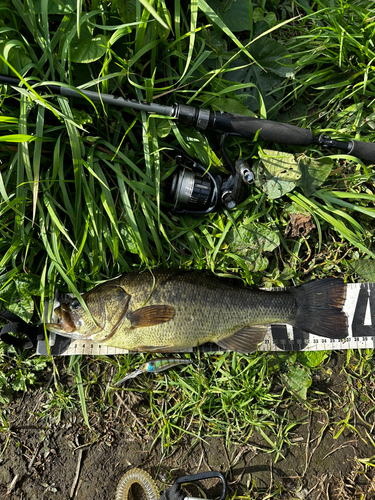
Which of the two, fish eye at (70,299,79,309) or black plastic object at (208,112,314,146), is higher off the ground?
black plastic object at (208,112,314,146)

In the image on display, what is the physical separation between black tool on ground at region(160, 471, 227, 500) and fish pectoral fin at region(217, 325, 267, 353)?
1054 mm

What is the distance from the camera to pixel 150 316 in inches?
101

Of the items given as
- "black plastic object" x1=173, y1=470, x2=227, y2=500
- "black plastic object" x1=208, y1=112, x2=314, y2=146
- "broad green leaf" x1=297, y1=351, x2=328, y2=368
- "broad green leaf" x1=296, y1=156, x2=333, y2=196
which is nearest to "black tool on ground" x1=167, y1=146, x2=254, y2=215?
"black plastic object" x1=208, y1=112, x2=314, y2=146

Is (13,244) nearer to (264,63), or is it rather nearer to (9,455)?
(9,455)

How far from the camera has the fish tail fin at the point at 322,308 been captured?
2.83 meters

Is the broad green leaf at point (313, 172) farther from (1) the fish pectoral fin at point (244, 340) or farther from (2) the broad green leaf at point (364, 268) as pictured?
(1) the fish pectoral fin at point (244, 340)

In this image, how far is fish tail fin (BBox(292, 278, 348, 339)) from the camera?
111 inches

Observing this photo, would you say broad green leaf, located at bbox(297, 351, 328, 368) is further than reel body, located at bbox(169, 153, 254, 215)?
Yes

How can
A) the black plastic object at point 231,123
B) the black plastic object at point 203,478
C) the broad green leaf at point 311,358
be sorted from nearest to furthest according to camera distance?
the black plastic object at point 231,123 < the black plastic object at point 203,478 < the broad green leaf at point 311,358

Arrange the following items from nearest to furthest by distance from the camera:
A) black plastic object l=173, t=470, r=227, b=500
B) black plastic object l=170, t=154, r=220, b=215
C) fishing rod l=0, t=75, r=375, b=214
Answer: fishing rod l=0, t=75, r=375, b=214, black plastic object l=170, t=154, r=220, b=215, black plastic object l=173, t=470, r=227, b=500

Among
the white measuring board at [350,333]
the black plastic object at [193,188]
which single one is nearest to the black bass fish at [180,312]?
the white measuring board at [350,333]

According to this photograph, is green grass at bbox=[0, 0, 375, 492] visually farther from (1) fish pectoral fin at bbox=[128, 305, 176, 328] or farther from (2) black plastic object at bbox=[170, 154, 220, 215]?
(1) fish pectoral fin at bbox=[128, 305, 176, 328]

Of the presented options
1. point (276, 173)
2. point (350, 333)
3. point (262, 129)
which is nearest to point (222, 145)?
point (262, 129)

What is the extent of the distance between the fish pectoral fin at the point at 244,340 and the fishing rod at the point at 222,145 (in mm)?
1039
